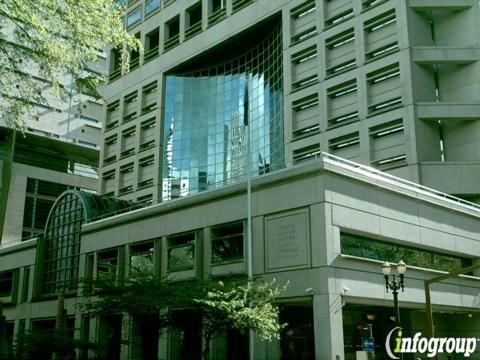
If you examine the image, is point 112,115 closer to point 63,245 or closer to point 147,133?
point 147,133

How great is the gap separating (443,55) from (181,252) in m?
25.6

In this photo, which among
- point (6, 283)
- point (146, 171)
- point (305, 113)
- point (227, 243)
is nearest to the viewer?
point (227, 243)

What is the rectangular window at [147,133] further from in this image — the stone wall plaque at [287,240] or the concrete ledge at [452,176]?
the stone wall plaque at [287,240]

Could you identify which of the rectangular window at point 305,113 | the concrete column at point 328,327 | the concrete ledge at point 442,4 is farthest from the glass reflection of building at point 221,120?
the concrete column at point 328,327

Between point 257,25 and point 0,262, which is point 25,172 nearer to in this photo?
point 0,262

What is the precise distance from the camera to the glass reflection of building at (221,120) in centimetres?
5491

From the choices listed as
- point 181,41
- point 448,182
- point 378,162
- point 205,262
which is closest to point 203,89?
point 181,41

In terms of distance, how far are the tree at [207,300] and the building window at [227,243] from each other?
133 inches

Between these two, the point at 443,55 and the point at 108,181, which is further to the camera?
the point at 108,181

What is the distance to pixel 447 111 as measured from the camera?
Result: 4403cm

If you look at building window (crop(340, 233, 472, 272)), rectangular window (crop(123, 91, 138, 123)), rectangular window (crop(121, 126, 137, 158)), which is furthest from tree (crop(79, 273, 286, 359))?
rectangular window (crop(123, 91, 138, 123))

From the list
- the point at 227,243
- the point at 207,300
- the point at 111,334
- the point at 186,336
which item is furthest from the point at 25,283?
the point at 207,300

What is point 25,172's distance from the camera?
74.9 meters

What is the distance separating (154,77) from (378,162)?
29.6 m
